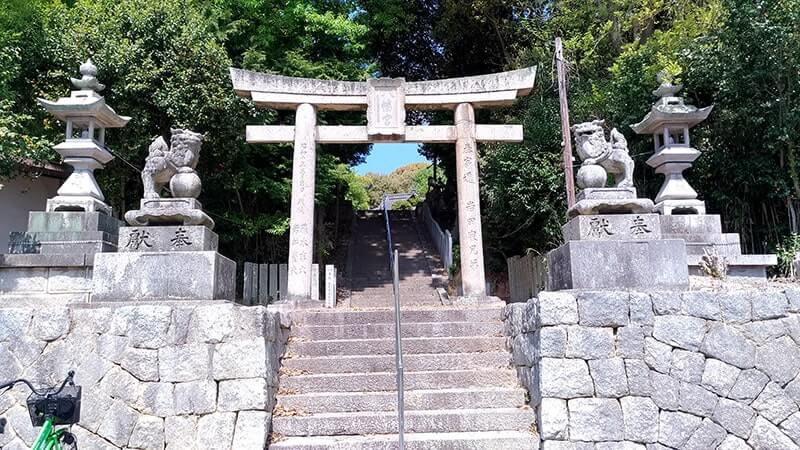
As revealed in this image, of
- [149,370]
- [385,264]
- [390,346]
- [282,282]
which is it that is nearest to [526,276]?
[385,264]

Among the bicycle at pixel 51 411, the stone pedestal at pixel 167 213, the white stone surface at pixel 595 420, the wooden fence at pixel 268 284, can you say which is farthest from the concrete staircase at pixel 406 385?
the wooden fence at pixel 268 284

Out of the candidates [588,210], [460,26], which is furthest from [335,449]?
[460,26]

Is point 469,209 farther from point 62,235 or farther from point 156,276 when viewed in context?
point 62,235

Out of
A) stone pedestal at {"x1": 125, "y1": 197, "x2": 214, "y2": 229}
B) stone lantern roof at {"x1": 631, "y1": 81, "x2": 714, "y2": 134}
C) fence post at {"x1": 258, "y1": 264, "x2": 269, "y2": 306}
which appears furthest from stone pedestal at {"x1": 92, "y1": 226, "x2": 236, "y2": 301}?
stone lantern roof at {"x1": 631, "y1": 81, "x2": 714, "y2": 134}

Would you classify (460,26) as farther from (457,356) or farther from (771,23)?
(457,356)

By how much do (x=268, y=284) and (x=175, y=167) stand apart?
6602mm

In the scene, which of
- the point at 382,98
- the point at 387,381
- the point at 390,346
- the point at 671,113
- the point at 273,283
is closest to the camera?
the point at 387,381

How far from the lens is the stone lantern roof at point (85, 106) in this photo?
26.6 ft

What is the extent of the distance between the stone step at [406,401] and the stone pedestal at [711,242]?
4631 millimetres

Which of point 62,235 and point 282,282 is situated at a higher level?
point 62,235

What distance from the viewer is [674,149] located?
9031mm

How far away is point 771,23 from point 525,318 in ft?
25.2

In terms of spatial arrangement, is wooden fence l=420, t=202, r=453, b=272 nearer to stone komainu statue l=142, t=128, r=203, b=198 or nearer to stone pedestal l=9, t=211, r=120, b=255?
stone pedestal l=9, t=211, r=120, b=255

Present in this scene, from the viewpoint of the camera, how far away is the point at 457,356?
20.5ft
